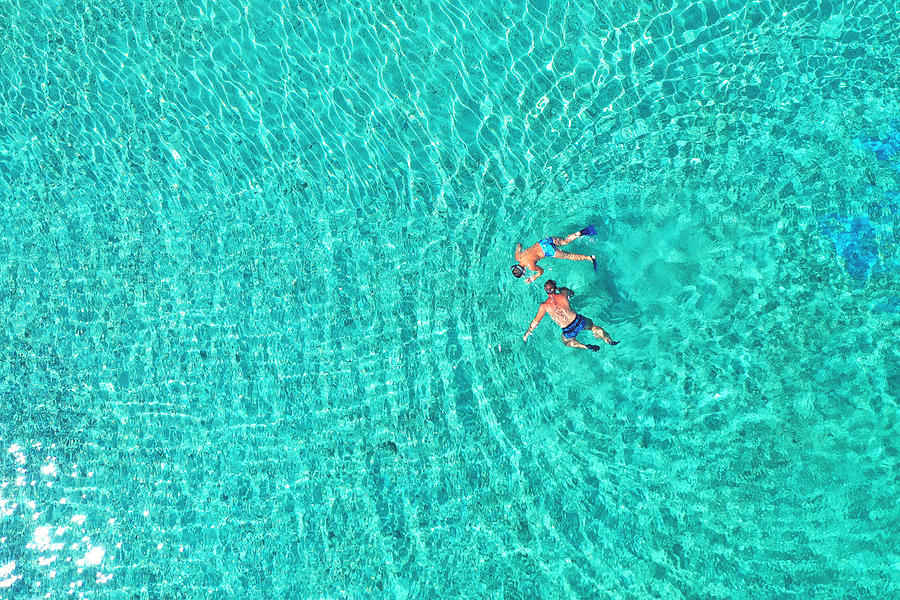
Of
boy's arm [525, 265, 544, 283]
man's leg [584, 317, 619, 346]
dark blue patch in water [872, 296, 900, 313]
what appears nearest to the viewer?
dark blue patch in water [872, 296, 900, 313]

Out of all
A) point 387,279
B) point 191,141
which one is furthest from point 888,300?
point 191,141

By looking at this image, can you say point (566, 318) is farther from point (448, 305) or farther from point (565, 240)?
point (448, 305)

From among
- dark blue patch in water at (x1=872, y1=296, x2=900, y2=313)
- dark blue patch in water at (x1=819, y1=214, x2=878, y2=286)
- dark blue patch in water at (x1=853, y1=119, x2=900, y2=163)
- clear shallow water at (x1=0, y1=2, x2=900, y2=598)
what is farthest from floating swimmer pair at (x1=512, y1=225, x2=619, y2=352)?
dark blue patch in water at (x1=853, y1=119, x2=900, y2=163)

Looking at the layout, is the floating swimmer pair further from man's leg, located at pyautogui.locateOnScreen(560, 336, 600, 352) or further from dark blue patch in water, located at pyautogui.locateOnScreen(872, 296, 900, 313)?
dark blue patch in water, located at pyautogui.locateOnScreen(872, 296, 900, 313)

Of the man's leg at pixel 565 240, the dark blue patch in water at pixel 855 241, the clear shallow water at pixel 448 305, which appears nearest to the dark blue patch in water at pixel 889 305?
the clear shallow water at pixel 448 305

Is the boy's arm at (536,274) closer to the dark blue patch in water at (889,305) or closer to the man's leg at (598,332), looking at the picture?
the man's leg at (598,332)

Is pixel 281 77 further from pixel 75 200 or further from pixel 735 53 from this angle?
pixel 735 53

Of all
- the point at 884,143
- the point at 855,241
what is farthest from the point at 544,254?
the point at 884,143
